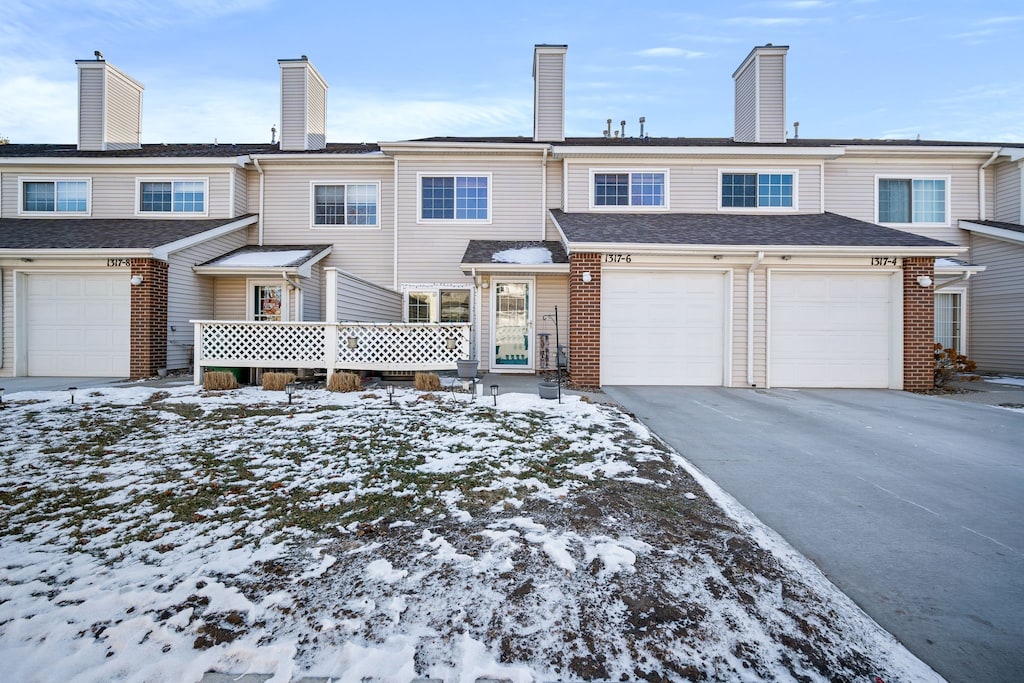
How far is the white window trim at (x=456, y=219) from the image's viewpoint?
11.4m

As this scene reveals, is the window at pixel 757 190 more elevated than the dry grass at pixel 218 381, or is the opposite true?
the window at pixel 757 190

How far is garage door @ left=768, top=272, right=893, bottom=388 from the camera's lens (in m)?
8.86

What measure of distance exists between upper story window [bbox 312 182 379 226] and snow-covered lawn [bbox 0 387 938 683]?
867 centimetres

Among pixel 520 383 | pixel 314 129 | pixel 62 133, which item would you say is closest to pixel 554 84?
pixel 314 129

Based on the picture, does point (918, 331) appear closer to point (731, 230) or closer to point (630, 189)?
point (731, 230)

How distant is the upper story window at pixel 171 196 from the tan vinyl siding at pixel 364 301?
5816 millimetres

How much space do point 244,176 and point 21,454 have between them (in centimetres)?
1004

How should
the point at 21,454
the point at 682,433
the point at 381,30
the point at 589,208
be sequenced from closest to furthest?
the point at 21,454
the point at 682,433
the point at 589,208
the point at 381,30

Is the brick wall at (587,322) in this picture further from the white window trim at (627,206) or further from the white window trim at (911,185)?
the white window trim at (911,185)

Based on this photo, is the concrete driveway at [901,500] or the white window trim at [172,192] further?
the white window trim at [172,192]

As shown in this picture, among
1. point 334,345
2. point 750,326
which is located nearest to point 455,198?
point 334,345

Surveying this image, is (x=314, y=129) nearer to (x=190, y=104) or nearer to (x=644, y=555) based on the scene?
(x=190, y=104)

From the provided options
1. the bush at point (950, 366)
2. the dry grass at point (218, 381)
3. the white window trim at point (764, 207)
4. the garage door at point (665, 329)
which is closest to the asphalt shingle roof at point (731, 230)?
the white window trim at point (764, 207)

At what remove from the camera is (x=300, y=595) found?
212 centimetres
